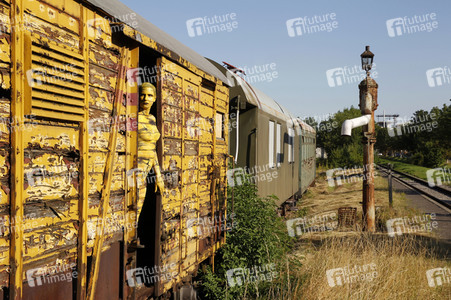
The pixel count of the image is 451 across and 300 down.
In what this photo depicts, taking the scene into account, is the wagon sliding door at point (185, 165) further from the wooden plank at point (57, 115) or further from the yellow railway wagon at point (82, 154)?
the wooden plank at point (57, 115)

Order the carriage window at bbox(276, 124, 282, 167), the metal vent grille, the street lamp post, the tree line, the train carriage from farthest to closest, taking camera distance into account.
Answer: the tree line
the carriage window at bbox(276, 124, 282, 167)
the street lamp post
the train carriage
the metal vent grille

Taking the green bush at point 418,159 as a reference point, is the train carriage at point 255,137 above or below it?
above

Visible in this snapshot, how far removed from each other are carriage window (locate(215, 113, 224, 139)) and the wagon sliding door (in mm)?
388

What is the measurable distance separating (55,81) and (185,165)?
231cm

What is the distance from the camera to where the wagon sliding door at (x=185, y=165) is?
4.05m

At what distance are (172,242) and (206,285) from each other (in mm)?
1595

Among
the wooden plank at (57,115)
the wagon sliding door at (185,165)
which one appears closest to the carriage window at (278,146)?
the wagon sliding door at (185,165)

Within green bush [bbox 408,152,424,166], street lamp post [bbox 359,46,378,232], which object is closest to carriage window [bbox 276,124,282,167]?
street lamp post [bbox 359,46,378,232]

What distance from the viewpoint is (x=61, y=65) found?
99.7 inches

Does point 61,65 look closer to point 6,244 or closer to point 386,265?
point 6,244

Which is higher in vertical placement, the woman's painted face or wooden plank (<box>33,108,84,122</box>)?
the woman's painted face

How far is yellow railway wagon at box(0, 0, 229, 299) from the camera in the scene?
86.4 inches

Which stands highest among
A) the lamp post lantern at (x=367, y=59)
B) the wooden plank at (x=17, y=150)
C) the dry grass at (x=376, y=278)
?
the lamp post lantern at (x=367, y=59)

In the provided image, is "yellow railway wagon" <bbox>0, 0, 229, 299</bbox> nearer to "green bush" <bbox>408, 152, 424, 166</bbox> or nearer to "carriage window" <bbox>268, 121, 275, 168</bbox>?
"carriage window" <bbox>268, 121, 275, 168</bbox>
